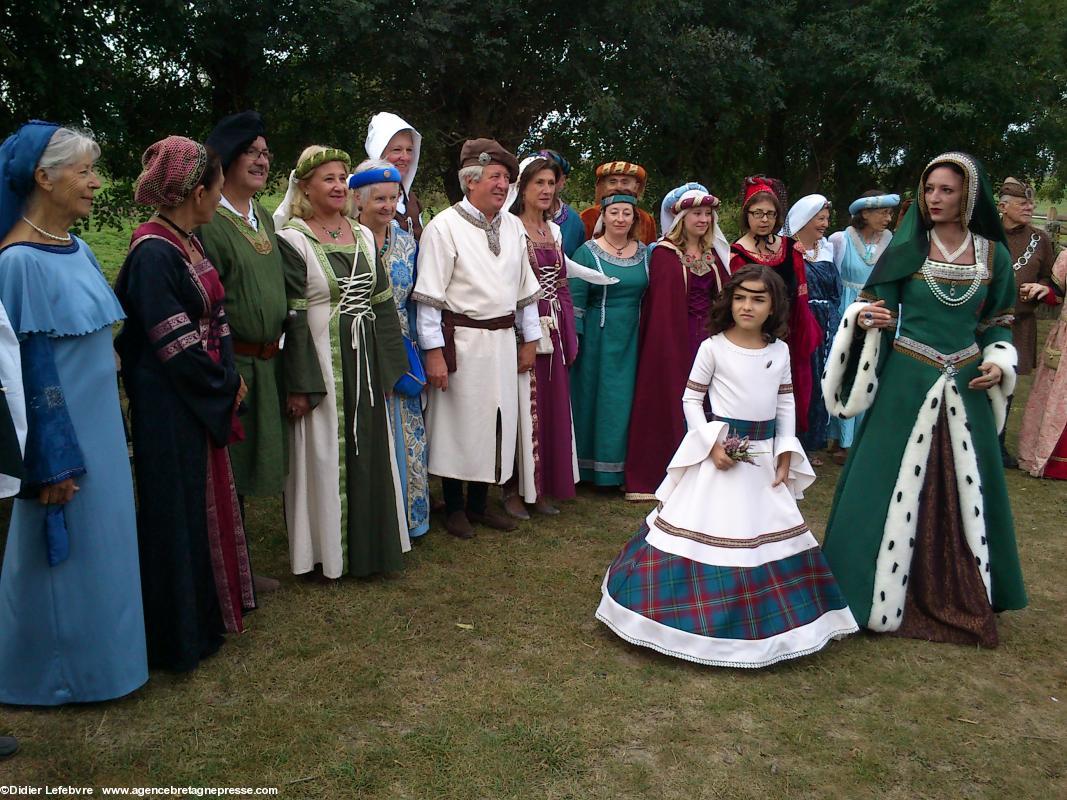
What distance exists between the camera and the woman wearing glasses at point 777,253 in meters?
5.80

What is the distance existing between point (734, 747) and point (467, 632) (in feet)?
4.22

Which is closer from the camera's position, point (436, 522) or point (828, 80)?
point (436, 522)

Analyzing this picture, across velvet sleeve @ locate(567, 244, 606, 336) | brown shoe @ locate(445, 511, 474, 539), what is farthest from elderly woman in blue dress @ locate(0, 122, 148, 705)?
velvet sleeve @ locate(567, 244, 606, 336)

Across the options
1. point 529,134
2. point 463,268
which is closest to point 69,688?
point 463,268

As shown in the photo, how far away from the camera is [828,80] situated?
12984 millimetres

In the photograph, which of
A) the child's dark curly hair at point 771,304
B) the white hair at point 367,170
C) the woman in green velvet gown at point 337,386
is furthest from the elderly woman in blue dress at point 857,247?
the woman in green velvet gown at point 337,386

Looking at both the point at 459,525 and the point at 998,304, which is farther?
the point at 459,525

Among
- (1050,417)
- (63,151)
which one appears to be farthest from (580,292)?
(1050,417)

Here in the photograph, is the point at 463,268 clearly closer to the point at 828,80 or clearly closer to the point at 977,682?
the point at 977,682

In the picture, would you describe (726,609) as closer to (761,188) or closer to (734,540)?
(734,540)

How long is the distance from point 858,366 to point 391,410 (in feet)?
7.23

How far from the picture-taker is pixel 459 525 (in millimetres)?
5203

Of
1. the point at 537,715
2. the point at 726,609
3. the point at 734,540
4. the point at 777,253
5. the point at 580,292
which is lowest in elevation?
the point at 537,715

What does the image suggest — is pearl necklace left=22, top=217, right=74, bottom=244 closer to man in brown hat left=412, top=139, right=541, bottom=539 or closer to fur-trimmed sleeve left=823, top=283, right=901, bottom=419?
man in brown hat left=412, top=139, right=541, bottom=539
